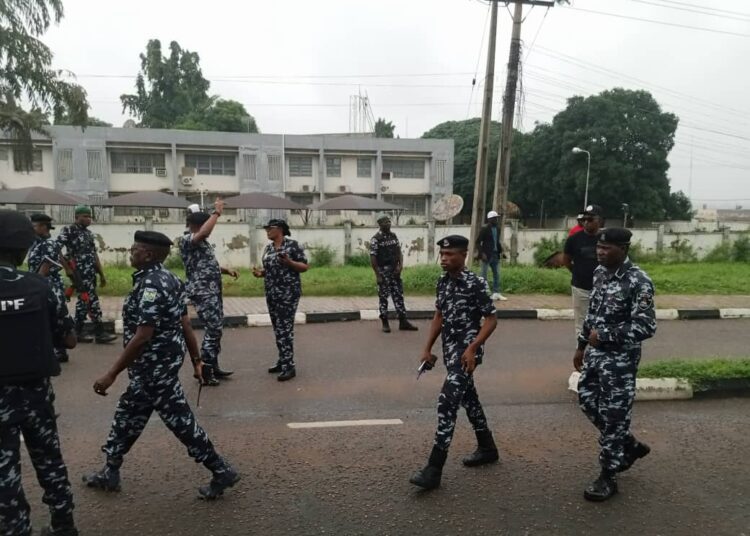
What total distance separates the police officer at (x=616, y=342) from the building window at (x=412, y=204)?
34.3 metres

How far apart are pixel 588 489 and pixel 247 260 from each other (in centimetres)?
1320

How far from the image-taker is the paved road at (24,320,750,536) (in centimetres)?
302

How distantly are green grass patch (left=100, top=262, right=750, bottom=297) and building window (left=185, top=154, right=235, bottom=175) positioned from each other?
21.3m

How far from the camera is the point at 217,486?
3.19 m

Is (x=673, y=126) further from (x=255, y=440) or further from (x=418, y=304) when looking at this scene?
(x=255, y=440)

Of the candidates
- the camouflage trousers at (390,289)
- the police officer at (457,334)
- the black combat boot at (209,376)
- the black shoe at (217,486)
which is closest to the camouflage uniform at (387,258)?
the camouflage trousers at (390,289)

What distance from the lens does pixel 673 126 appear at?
133ft

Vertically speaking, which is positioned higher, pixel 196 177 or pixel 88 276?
pixel 196 177

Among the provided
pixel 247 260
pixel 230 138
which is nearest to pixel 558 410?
pixel 247 260

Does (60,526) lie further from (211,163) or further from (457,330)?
(211,163)

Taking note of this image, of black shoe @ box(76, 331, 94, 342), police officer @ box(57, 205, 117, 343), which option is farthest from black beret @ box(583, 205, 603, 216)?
black shoe @ box(76, 331, 94, 342)

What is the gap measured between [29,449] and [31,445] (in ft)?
0.09

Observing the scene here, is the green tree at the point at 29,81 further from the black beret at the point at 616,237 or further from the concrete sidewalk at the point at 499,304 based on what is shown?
the black beret at the point at 616,237

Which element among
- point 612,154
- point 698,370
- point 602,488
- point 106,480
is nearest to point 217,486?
point 106,480
